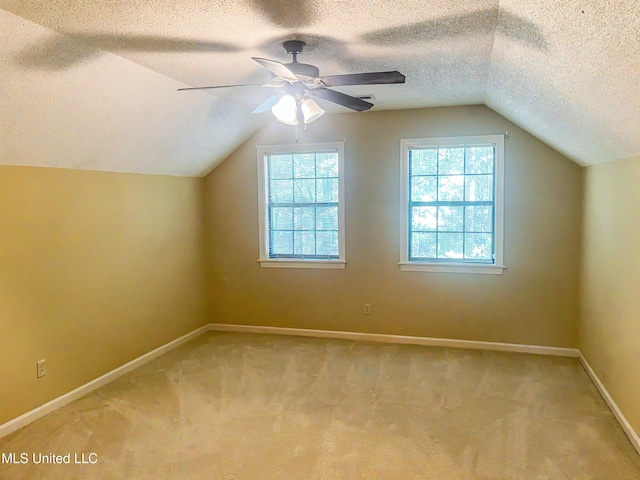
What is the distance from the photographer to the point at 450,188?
4656mm

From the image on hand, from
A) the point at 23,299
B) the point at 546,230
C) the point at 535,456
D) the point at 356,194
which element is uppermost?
the point at 356,194

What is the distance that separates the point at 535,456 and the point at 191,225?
12.7ft

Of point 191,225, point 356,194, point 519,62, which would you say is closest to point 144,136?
point 191,225

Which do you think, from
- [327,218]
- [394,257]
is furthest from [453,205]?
[327,218]

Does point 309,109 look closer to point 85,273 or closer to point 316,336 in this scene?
point 85,273

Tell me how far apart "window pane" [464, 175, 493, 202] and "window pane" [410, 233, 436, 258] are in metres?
0.53

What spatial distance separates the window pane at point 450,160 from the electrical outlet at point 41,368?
3777 mm

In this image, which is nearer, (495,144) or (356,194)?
(495,144)

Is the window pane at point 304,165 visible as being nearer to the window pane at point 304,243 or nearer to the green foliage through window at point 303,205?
the green foliage through window at point 303,205

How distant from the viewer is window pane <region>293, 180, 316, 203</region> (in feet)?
16.7

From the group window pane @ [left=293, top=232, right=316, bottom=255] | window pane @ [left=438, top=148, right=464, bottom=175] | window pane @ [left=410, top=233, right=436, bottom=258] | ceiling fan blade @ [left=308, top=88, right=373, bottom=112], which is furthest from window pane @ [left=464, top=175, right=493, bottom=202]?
ceiling fan blade @ [left=308, top=88, right=373, bottom=112]

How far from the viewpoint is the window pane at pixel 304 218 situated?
511 cm

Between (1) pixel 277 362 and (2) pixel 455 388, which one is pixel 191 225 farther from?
(2) pixel 455 388

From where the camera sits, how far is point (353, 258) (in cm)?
497
